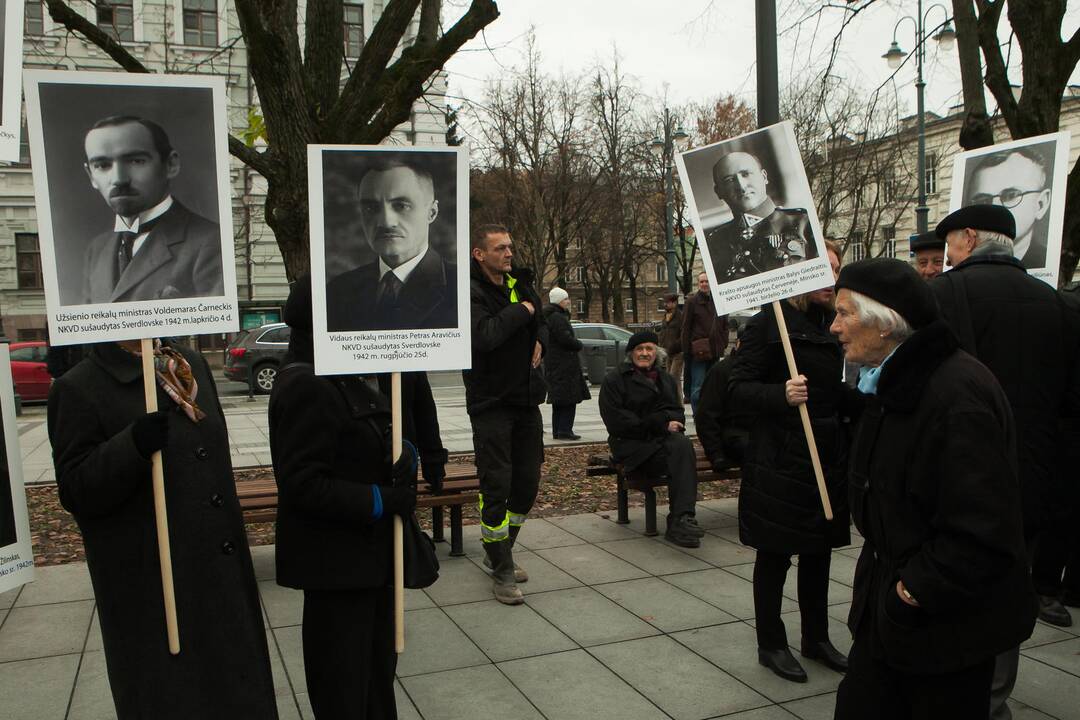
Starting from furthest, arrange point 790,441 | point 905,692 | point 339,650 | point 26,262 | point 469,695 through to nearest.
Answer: point 26,262 < point 790,441 < point 469,695 < point 339,650 < point 905,692

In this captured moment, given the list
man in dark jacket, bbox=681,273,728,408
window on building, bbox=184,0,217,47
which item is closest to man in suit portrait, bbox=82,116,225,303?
man in dark jacket, bbox=681,273,728,408

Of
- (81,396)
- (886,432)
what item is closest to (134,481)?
(81,396)

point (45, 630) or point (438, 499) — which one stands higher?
point (438, 499)

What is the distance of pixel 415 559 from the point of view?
127 inches

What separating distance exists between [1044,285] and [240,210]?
109ft

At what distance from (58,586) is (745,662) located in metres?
4.18

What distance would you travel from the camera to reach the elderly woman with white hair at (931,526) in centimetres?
233

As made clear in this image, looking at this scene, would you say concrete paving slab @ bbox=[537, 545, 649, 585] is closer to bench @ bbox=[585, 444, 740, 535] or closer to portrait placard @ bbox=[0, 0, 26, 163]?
bench @ bbox=[585, 444, 740, 535]

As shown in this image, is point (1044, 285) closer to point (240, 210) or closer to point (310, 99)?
point (310, 99)

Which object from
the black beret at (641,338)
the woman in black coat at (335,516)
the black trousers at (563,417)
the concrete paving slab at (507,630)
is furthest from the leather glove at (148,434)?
the black trousers at (563,417)

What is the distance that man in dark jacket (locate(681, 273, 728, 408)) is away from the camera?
1353 cm

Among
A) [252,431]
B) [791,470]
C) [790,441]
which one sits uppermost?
[790,441]

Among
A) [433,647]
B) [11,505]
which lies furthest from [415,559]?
[433,647]

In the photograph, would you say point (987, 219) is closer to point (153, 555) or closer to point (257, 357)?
point (153, 555)
